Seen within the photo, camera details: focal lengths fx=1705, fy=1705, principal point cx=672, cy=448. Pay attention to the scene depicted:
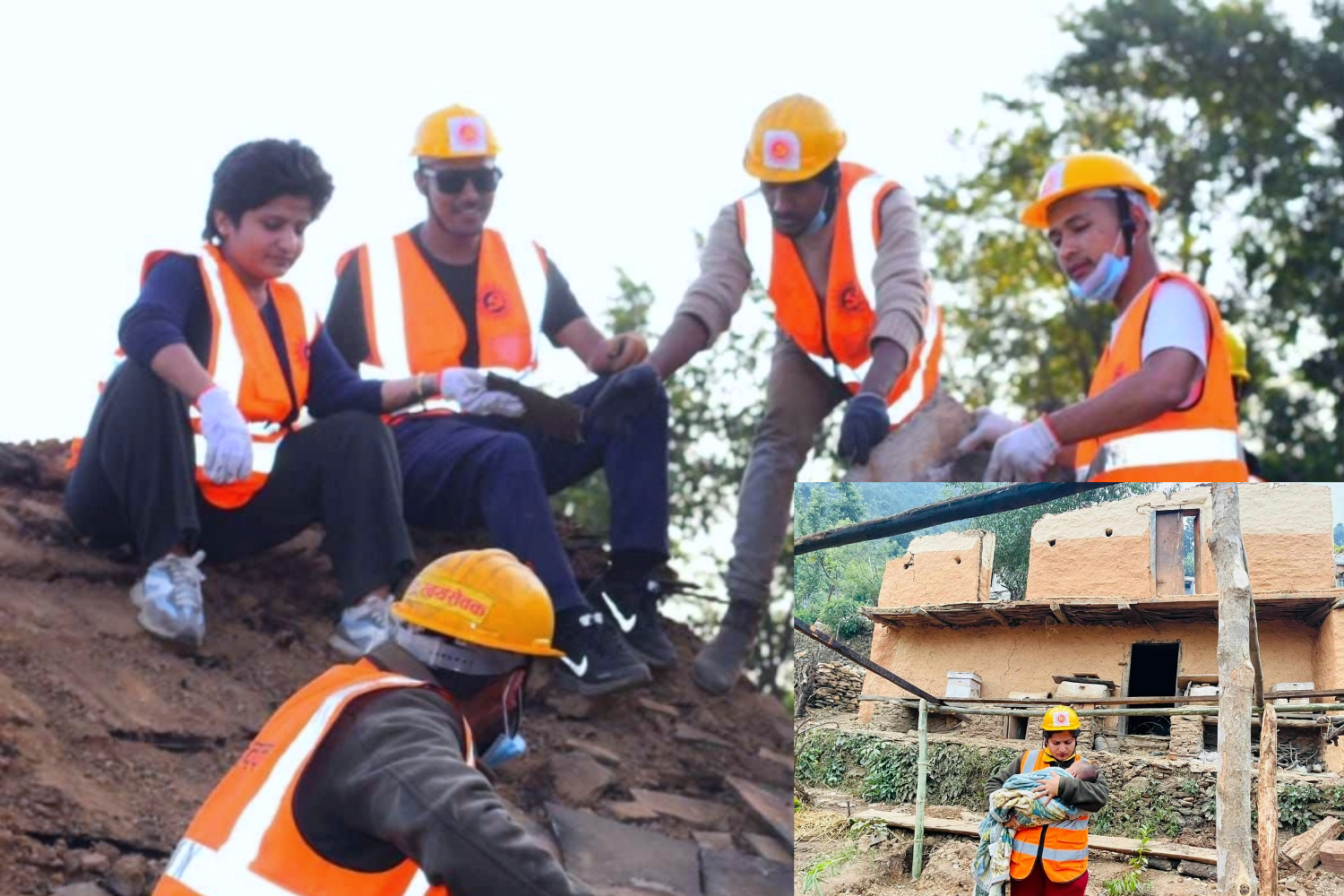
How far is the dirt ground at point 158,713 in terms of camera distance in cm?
498

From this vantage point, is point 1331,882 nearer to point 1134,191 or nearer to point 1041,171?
point 1134,191

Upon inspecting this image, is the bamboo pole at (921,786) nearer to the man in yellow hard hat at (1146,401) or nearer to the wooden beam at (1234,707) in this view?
the wooden beam at (1234,707)

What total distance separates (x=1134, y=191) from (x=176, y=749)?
3983 mm

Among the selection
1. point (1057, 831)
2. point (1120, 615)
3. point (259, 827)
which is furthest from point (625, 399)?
point (259, 827)

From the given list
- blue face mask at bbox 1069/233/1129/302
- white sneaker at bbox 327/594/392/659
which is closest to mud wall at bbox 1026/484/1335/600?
blue face mask at bbox 1069/233/1129/302

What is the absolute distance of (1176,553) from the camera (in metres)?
4.54

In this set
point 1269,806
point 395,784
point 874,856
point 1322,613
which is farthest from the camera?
point 874,856

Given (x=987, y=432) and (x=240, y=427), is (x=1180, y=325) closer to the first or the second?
(x=987, y=432)

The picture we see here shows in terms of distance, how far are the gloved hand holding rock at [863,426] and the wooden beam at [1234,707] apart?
6.40 feet

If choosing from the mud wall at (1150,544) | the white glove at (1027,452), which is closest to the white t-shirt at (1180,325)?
the white glove at (1027,452)

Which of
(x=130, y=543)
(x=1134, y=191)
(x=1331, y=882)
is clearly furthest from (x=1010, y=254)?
(x=1331, y=882)

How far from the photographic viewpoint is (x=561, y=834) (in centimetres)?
559

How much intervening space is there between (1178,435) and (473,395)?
2681 mm

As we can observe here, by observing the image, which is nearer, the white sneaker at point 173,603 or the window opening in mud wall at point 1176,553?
the window opening in mud wall at point 1176,553
